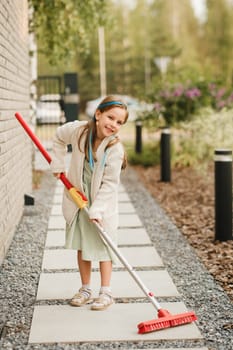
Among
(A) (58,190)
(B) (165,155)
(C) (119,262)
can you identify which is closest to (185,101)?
(B) (165,155)

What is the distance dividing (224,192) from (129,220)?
143cm

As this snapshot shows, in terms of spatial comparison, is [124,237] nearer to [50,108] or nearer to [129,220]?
[129,220]

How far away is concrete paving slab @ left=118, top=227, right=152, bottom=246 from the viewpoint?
596 centimetres

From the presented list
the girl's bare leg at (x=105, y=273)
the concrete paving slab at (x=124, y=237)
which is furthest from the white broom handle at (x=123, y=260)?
the concrete paving slab at (x=124, y=237)

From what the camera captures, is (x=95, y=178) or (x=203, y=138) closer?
(x=95, y=178)

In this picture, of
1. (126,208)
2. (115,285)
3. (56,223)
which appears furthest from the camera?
(126,208)

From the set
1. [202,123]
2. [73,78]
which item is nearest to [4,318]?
[202,123]

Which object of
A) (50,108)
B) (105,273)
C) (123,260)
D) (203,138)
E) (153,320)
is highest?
(50,108)

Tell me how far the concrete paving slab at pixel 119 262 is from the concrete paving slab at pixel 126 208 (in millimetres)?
1838

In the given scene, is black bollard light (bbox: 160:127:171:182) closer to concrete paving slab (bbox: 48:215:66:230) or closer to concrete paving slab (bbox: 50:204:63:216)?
concrete paving slab (bbox: 50:204:63:216)

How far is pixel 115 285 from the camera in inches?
180

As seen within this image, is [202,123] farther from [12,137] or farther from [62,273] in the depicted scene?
[62,273]

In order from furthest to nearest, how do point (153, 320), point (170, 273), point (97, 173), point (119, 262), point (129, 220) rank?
point (129, 220), point (119, 262), point (170, 273), point (97, 173), point (153, 320)

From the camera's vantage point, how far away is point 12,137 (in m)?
6.04
